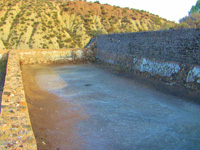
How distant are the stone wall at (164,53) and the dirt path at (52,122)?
514 cm

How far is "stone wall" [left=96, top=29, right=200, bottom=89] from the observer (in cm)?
909

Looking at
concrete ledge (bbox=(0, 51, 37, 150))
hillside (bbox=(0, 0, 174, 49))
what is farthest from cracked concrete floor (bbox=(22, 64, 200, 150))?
hillside (bbox=(0, 0, 174, 49))

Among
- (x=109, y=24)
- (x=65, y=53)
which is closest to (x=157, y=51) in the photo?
(x=65, y=53)

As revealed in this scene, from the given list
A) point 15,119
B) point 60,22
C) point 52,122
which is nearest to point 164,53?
point 52,122

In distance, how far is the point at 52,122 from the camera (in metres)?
5.96

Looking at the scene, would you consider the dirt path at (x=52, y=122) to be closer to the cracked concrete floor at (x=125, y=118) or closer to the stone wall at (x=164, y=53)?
the cracked concrete floor at (x=125, y=118)

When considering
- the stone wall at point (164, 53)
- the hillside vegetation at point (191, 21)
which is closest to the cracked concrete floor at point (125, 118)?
the stone wall at point (164, 53)

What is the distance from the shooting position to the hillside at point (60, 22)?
124 feet

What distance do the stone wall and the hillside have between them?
66.0 feet

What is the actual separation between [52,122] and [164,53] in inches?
278

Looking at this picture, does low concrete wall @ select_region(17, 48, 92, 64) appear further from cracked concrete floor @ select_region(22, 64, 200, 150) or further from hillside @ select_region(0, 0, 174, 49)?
hillside @ select_region(0, 0, 174, 49)

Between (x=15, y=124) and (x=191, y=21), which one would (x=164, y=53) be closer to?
(x=191, y=21)

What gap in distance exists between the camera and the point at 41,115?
21.1ft

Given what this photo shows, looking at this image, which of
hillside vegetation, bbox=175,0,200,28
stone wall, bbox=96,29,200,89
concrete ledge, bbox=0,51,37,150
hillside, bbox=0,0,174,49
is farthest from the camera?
hillside, bbox=0,0,174,49
